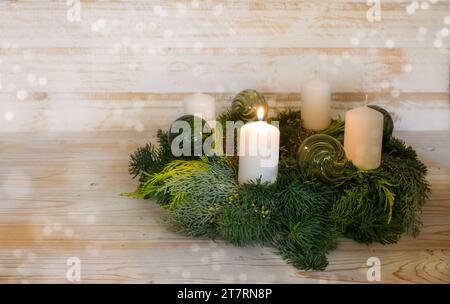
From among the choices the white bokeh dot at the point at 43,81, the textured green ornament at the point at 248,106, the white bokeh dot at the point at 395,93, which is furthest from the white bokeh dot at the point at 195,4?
the white bokeh dot at the point at 395,93

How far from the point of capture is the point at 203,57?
5.90ft

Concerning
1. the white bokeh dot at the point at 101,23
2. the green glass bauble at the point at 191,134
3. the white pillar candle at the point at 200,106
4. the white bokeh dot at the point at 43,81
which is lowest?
the green glass bauble at the point at 191,134

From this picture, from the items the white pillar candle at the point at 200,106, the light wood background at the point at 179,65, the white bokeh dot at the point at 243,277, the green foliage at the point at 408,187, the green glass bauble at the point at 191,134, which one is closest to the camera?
the white bokeh dot at the point at 243,277

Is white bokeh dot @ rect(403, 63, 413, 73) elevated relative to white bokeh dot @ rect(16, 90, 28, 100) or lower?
elevated

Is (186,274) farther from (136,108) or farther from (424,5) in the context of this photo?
(424,5)

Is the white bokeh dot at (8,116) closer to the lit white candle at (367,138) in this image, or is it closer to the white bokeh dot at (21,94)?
the white bokeh dot at (21,94)

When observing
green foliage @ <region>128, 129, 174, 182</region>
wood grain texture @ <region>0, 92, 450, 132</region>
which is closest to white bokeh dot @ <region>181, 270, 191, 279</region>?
green foliage @ <region>128, 129, 174, 182</region>

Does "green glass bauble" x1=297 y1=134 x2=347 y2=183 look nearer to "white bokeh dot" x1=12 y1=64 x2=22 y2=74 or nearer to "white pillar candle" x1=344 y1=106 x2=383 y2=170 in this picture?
"white pillar candle" x1=344 y1=106 x2=383 y2=170

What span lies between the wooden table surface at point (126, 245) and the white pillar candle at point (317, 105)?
0.32m

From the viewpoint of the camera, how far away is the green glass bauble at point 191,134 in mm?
1271

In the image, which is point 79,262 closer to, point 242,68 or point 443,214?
point 443,214

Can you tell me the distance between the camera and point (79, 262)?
41.5 inches

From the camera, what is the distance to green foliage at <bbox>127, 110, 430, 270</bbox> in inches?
42.1

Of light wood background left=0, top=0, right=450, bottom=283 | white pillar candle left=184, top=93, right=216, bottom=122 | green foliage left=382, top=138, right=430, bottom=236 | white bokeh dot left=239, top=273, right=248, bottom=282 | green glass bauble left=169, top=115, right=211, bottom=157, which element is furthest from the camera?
light wood background left=0, top=0, right=450, bottom=283
